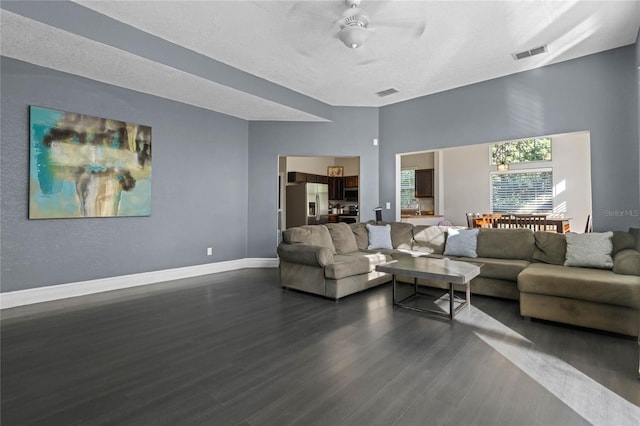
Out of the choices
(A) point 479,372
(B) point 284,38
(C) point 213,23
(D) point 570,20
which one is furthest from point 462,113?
(A) point 479,372

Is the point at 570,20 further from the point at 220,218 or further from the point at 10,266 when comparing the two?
the point at 10,266

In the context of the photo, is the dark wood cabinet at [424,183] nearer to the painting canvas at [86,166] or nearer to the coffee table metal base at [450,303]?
the coffee table metal base at [450,303]

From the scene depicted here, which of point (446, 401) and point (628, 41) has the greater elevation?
point (628, 41)

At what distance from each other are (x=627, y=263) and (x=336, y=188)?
7.37 metres

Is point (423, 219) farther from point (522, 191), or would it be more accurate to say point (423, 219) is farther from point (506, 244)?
point (506, 244)

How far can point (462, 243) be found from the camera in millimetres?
4566

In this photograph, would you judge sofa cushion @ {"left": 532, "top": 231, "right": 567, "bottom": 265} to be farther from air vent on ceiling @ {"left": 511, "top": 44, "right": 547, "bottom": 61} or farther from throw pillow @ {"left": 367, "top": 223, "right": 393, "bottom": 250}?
air vent on ceiling @ {"left": 511, "top": 44, "right": 547, "bottom": 61}

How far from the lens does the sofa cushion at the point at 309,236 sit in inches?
175

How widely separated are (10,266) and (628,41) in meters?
7.72

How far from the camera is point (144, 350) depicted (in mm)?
2543

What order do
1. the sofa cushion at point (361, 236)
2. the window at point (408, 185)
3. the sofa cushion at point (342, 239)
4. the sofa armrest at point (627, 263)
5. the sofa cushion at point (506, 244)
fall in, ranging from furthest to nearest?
the window at point (408, 185)
the sofa cushion at point (361, 236)
the sofa cushion at point (342, 239)
the sofa cushion at point (506, 244)
the sofa armrest at point (627, 263)

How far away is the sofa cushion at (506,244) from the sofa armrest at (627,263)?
3.20 feet

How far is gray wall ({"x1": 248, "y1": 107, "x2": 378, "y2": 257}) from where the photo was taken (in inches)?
249

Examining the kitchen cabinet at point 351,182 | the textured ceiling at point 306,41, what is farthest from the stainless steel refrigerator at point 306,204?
the textured ceiling at point 306,41
